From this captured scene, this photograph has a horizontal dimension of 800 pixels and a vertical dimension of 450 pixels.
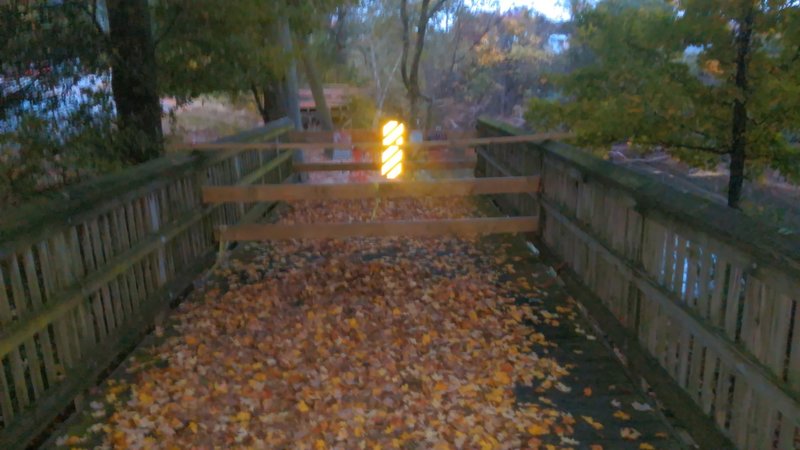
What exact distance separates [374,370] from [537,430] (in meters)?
1.35

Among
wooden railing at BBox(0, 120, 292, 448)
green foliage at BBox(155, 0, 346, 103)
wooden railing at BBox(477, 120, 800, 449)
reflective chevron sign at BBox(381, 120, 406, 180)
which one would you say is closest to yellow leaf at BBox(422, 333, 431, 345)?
wooden railing at BBox(477, 120, 800, 449)

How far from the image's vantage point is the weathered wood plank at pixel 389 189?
714 centimetres

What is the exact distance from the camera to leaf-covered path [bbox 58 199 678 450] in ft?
13.1

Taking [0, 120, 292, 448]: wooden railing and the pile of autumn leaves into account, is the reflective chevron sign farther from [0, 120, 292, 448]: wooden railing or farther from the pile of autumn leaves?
[0, 120, 292, 448]: wooden railing

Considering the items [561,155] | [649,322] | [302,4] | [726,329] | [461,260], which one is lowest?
[461,260]

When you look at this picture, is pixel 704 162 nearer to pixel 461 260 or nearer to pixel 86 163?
pixel 461 260

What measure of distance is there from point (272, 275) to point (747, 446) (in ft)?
16.9

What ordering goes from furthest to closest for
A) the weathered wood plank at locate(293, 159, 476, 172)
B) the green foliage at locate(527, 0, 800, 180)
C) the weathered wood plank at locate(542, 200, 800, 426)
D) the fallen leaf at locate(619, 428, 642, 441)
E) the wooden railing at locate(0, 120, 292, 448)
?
1. the weathered wood plank at locate(293, 159, 476, 172)
2. the green foliage at locate(527, 0, 800, 180)
3. the fallen leaf at locate(619, 428, 642, 441)
4. the wooden railing at locate(0, 120, 292, 448)
5. the weathered wood plank at locate(542, 200, 800, 426)

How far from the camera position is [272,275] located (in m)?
7.30

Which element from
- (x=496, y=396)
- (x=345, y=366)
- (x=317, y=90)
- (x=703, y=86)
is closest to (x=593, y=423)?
(x=496, y=396)

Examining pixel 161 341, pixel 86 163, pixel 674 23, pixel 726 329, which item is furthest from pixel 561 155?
pixel 86 163

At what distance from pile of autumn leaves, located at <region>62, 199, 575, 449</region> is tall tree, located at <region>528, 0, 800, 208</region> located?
203cm

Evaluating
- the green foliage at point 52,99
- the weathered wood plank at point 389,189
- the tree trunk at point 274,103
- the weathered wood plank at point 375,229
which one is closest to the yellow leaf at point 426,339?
the weathered wood plank at point 375,229

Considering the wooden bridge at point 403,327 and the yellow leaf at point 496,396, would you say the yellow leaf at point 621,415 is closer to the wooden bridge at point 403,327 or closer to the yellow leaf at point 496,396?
the wooden bridge at point 403,327
